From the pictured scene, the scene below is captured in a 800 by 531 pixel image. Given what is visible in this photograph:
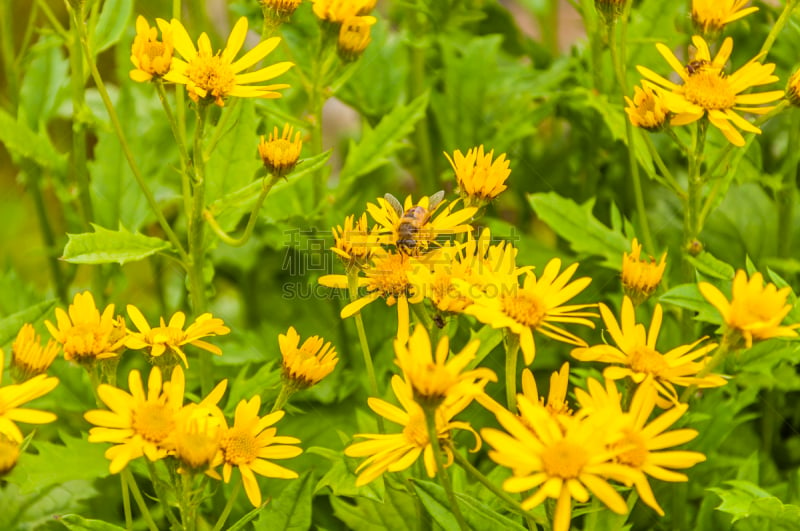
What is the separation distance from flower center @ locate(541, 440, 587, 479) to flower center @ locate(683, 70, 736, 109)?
1.73 ft

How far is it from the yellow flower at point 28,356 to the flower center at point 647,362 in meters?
0.66

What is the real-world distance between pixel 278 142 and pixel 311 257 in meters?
0.60

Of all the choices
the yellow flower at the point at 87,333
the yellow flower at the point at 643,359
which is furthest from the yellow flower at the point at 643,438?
the yellow flower at the point at 87,333

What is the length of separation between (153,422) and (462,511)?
340 mm

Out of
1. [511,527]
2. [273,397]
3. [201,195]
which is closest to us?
[511,527]

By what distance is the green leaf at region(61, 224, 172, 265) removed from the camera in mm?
1185

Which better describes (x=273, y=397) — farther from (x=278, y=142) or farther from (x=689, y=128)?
(x=689, y=128)

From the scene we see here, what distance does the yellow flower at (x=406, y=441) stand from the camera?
89 cm

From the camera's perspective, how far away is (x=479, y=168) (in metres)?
1.08

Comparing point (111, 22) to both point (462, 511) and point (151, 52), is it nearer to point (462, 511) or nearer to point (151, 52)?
point (151, 52)

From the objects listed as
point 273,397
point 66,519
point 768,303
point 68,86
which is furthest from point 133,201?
point 768,303

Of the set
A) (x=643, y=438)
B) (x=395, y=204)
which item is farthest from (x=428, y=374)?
(x=395, y=204)

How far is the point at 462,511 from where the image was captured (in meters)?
0.97

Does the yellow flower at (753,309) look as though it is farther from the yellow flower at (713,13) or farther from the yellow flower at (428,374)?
the yellow flower at (713,13)
